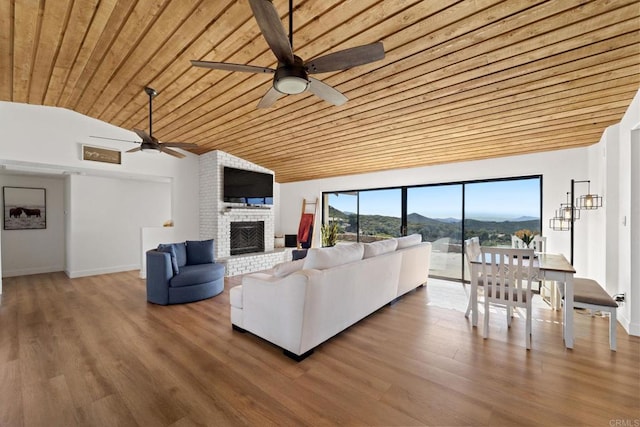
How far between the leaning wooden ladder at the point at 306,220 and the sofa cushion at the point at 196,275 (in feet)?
10.7

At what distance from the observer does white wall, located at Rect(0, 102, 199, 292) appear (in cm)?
425

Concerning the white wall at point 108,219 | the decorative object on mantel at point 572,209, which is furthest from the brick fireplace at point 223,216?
the decorative object on mantel at point 572,209

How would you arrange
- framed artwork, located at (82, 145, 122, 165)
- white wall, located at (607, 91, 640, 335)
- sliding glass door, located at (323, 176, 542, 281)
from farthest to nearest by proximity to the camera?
framed artwork, located at (82, 145, 122, 165) → sliding glass door, located at (323, 176, 542, 281) → white wall, located at (607, 91, 640, 335)

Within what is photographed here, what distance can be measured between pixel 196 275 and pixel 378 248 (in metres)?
2.75

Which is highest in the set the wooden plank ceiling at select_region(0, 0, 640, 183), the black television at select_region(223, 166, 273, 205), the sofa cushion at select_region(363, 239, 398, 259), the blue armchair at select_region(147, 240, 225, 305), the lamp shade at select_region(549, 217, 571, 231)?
the wooden plank ceiling at select_region(0, 0, 640, 183)

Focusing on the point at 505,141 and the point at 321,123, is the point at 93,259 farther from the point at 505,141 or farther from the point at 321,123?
the point at 505,141

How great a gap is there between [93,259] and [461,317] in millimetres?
7272

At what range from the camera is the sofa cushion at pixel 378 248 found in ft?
10.7

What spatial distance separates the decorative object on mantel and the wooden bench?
1.17 meters

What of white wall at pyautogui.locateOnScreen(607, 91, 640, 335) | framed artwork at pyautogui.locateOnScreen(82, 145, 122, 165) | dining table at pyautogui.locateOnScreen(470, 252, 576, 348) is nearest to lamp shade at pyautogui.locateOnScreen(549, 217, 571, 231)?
white wall at pyautogui.locateOnScreen(607, 91, 640, 335)

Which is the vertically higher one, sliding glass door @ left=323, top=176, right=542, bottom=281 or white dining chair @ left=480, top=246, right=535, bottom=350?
sliding glass door @ left=323, top=176, right=542, bottom=281

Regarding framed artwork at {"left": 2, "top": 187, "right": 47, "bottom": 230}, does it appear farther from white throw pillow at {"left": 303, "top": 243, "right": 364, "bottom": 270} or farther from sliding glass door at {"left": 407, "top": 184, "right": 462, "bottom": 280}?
sliding glass door at {"left": 407, "top": 184, "right": 462, "bottom": 280}

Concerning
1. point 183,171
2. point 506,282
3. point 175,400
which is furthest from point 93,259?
point 506,282

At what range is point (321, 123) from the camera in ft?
13.3
